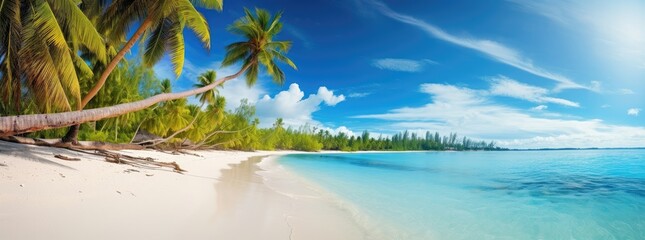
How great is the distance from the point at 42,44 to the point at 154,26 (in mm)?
4070

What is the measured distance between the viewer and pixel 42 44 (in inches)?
247

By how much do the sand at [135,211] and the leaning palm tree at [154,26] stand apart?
12.5 ft

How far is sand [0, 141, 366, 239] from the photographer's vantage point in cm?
317

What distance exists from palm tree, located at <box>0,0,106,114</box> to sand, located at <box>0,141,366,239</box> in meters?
1.53

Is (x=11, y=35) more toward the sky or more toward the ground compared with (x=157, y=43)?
more toward the ground

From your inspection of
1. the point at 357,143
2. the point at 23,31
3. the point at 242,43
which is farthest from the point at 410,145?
the point at 23,31

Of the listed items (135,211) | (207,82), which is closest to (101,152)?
(135,211)

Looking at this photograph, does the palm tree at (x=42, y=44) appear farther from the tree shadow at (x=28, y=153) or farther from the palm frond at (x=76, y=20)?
the tree shadow at (x=28, y=153)

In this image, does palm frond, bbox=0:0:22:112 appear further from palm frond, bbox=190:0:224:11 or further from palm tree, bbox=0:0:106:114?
palm frond, bbox=190:0:224:11

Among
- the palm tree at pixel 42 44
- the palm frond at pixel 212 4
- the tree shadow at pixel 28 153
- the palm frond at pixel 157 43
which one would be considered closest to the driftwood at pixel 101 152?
the tree shadow at pixel 28 153

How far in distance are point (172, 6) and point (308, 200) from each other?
21.3 feet

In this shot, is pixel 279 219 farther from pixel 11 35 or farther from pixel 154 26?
pixel 154 26

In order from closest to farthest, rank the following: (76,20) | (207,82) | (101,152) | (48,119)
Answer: (48,119) < (76,20) < (101,152) < (207,82)

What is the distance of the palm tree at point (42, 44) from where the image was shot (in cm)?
617
